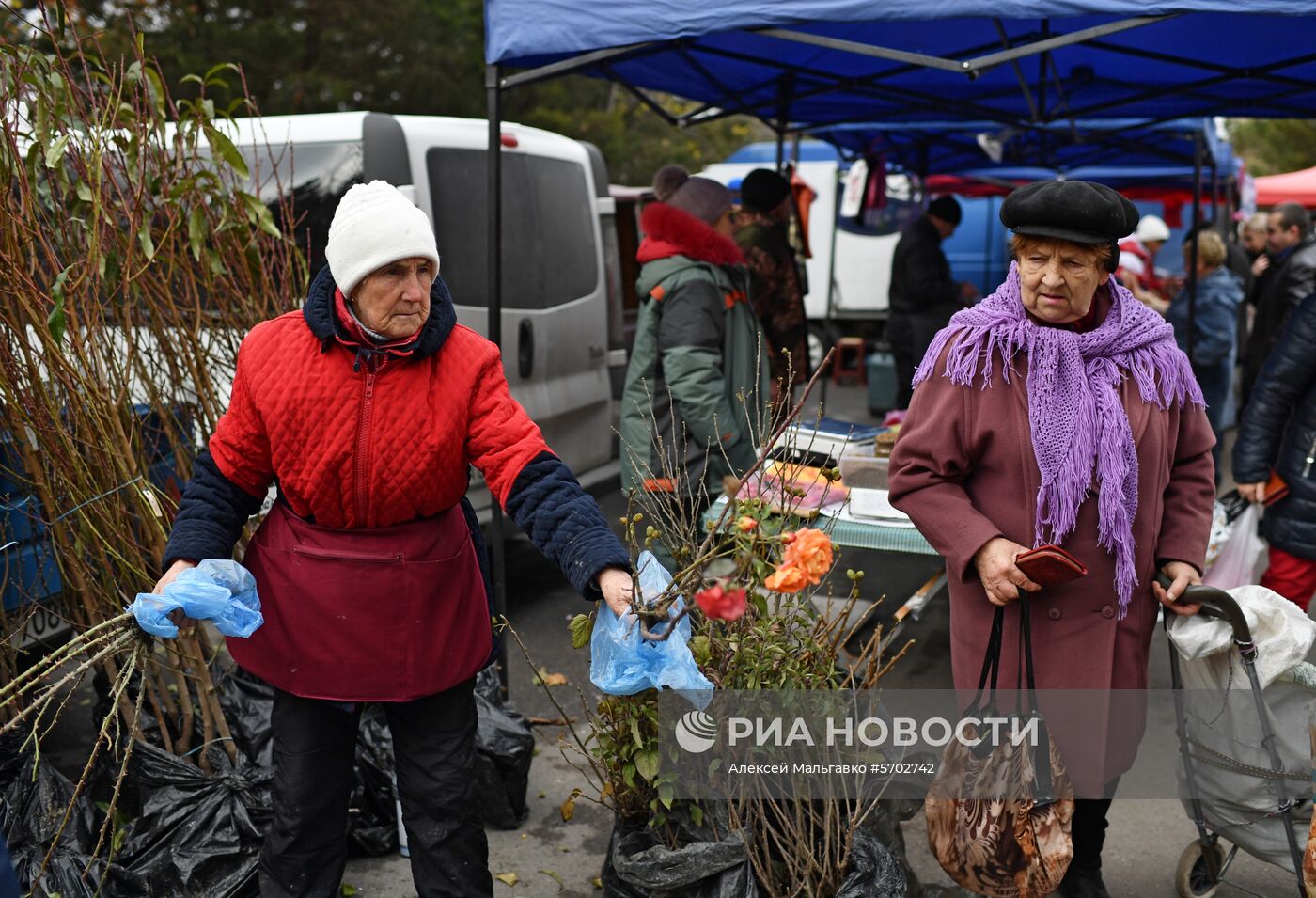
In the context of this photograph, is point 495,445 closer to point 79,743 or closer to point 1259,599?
point 1259,599

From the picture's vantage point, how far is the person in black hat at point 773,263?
220 inches

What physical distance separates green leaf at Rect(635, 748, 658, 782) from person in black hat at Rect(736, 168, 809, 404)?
3.20m

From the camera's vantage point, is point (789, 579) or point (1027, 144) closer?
point (789, 579)

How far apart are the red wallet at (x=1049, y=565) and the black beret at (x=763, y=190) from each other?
348cm

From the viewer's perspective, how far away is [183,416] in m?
3.49

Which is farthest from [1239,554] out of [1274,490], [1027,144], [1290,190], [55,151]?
[1290,190]

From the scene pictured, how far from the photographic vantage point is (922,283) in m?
8.59

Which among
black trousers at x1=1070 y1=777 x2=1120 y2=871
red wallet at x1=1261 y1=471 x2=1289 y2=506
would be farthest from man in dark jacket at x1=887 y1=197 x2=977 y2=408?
black trousers at x1=1070 y1=777 x2=1120 y2=871

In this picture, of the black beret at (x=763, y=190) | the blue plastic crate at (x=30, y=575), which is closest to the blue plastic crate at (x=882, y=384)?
the black beret at (x=763, y=190)

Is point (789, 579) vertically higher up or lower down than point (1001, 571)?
higher up

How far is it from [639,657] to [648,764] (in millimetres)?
595

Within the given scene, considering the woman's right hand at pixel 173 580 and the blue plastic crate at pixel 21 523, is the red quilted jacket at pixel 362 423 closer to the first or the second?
the woman's right hand at pixel 173 580

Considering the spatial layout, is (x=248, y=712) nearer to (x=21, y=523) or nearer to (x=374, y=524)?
(x=21, y=523)

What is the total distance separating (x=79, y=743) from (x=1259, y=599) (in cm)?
355
